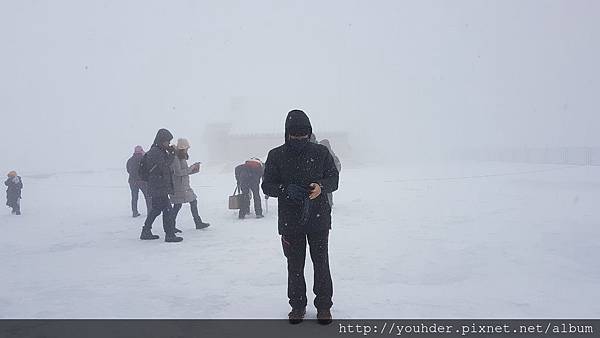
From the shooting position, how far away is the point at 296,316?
3.78 metres

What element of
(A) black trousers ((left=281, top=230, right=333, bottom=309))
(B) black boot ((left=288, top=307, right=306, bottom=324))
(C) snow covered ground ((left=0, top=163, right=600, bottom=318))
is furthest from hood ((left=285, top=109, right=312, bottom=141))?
(C) snow covered ground ((left=0, top=163, right=600, bottom=318))

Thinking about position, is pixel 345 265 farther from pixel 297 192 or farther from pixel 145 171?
pixel 145 171

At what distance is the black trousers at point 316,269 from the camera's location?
3.79 m

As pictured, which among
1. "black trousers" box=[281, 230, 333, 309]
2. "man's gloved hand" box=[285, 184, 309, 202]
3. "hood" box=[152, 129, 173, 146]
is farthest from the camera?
"hood" box=[152, 129, 173, 146]

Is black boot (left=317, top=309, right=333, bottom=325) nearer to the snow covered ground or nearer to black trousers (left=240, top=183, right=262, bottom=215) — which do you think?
the snow covered ground

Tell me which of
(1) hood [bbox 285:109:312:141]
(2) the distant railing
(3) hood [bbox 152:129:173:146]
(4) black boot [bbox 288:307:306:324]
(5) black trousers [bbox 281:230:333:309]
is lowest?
(2) the distant railing

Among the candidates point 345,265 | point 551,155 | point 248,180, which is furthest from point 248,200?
point 551,155

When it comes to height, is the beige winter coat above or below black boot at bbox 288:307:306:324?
above

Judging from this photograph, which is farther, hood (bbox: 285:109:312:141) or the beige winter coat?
the beige winter coat

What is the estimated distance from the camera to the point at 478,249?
6.53 meters

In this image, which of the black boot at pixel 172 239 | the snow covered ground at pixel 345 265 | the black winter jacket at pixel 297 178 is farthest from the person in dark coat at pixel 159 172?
the black winter jacket at pixel 297 178

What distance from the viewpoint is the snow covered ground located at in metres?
4.22

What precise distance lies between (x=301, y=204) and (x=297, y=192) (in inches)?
8.9

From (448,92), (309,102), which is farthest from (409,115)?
(448,92)
